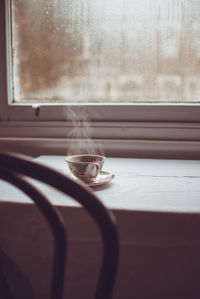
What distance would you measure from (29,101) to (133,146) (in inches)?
21.4

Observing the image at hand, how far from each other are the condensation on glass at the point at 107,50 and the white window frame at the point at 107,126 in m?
0.05

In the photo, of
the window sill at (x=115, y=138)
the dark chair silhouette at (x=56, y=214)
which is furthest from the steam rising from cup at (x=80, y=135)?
the dark chair silhouette at (x=56, y=214)

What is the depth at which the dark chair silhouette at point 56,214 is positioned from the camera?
1.45 ft

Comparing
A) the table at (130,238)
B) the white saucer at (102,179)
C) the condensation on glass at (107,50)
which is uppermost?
the condensation on glass at (107,50)

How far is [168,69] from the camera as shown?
143cm

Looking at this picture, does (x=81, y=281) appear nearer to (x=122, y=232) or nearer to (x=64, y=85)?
(x=122, y=232)

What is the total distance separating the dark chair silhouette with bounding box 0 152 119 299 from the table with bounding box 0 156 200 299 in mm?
287

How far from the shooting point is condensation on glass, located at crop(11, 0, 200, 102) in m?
1.40

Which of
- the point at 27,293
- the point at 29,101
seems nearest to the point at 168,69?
the point at 29,101

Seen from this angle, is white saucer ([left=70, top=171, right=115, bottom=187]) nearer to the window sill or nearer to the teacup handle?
the teacup handle

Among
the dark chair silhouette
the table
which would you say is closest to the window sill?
the table

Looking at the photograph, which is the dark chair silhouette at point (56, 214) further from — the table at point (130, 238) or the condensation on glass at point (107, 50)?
the condensation on glass at point (107, 50)

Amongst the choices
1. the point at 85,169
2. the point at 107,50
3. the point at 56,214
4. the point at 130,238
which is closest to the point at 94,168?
the point at 85,169

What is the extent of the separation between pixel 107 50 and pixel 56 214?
110 cm
